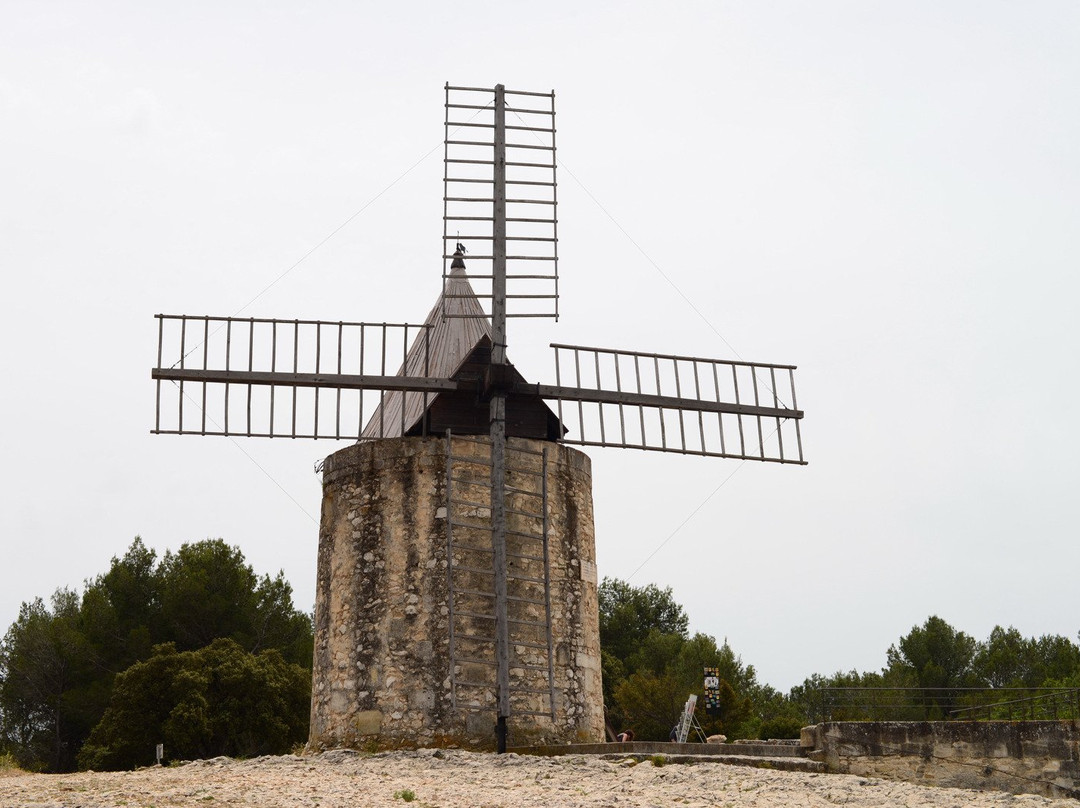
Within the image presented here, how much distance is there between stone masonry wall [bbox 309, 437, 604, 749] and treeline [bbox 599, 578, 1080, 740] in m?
11.5

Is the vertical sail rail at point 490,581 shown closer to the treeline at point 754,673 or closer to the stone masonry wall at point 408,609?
the stone masonry wall at point 408,609

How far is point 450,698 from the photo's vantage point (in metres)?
12.7

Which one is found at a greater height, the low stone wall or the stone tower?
the stone tower

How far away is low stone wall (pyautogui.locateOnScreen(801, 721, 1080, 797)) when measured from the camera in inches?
467

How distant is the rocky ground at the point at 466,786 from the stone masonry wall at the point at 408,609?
0.64 metres

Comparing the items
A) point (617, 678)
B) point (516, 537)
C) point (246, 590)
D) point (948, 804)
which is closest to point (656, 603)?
point (617, 678)

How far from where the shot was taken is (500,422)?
13602 mm

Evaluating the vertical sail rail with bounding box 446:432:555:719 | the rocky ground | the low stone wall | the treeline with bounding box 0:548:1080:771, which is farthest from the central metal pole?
the treeline with bounding box 0:548:1080:771

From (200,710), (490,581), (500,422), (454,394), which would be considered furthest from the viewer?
(200,710)

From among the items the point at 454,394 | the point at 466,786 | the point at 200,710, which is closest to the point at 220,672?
the point at 200,710

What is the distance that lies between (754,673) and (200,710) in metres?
15.6

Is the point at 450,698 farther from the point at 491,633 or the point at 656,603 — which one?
the point at 656,603

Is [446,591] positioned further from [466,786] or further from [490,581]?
[466,786]

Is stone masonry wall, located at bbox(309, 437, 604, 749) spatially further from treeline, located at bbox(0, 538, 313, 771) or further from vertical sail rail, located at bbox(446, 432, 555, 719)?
treeline, located at bbox(0, 538, 313, 771)
